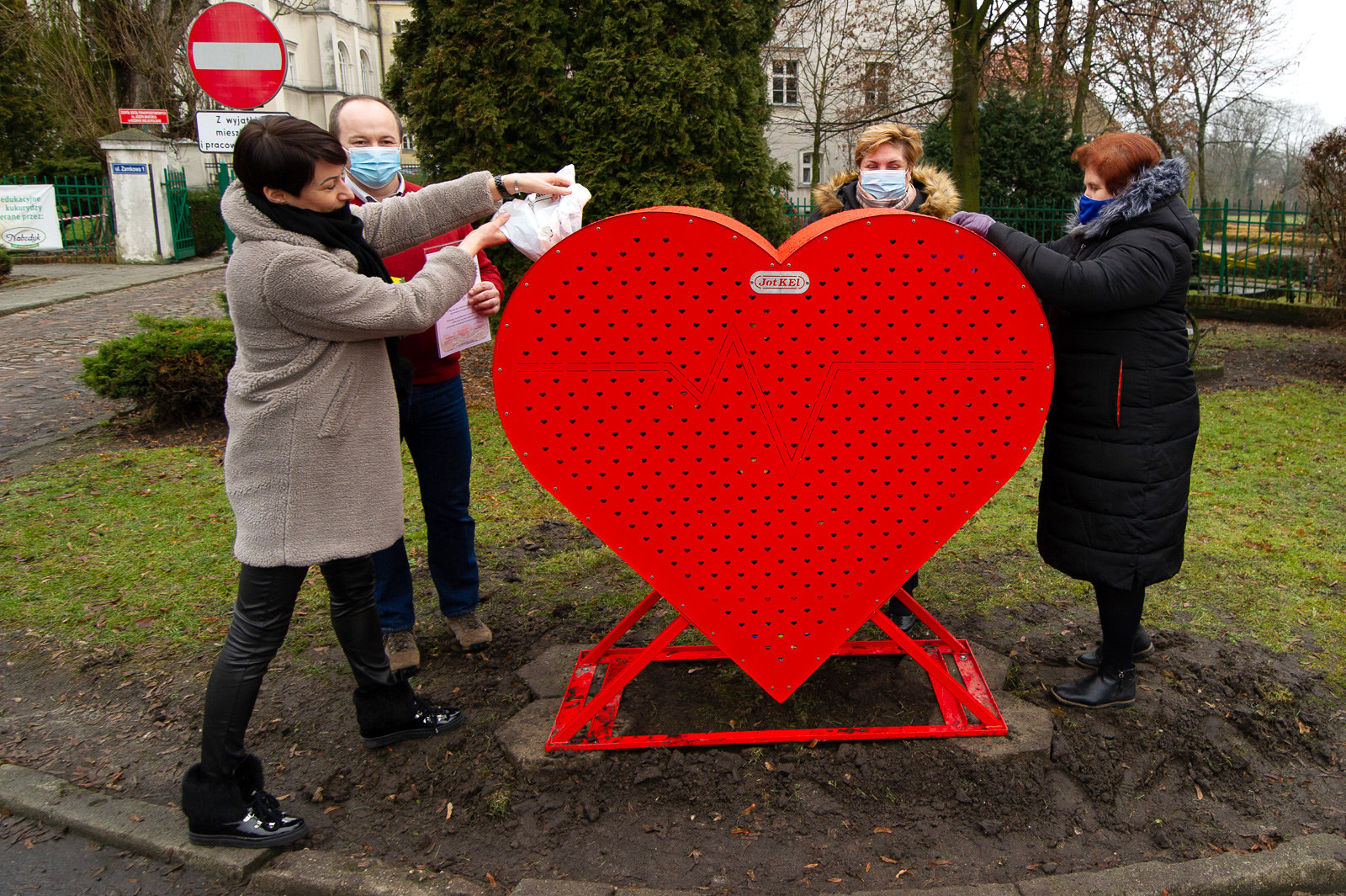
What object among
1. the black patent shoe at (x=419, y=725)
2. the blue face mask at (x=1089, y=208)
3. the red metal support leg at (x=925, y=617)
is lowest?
the black patent shoe at (x=419, y=725)

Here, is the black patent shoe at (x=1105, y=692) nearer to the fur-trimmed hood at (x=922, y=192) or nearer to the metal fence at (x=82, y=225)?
the fur-trimmed hood at (x=922, y=192)

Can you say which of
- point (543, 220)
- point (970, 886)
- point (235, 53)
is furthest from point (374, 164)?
point (235, 53)

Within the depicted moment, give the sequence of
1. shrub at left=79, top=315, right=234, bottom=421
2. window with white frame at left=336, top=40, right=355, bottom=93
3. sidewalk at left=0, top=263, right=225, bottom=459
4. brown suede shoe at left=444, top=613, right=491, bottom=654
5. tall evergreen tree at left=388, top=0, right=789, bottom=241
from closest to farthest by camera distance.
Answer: brown suede shoe at left=444, top=613, right=491, bottom=654 → shrub at left=79, top=315, right=234, bottom=421 → sidewalk at left=0, top=263, right=225, bottom=459 → tall evergreen tree at left=388, top=0, right=789, bottom=241 → window with white frame at left=336, top=40, right=355, bottom=93

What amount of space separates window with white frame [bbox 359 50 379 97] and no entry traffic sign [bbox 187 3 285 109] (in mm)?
46941

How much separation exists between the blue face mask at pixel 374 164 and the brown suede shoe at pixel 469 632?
66.0 inches

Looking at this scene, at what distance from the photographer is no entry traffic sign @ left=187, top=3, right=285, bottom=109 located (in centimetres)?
576

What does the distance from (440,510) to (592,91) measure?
17.1 feet

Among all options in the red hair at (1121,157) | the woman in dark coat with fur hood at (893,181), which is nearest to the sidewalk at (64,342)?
the woman in dark coat with fur hood at (893,181)

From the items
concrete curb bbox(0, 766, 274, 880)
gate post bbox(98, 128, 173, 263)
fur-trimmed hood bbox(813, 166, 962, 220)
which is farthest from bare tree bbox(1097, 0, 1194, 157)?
gate post bbox(98, 128, 173, 263)

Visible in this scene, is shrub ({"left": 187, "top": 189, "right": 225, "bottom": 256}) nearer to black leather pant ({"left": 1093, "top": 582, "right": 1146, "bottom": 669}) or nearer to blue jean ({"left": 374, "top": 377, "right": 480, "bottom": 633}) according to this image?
blue jean ({"left": 374, "top": 377, "right": 480, "bottom": 633})

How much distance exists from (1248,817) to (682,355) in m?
2.09

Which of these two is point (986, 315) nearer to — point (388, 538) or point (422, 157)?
point (388, 538)

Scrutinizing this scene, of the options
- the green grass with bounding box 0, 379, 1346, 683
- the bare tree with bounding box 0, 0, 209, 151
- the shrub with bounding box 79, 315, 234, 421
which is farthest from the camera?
the bare tree with bounding box 0, 0, 209, 151

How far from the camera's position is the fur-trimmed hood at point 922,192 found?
3.26 meters
